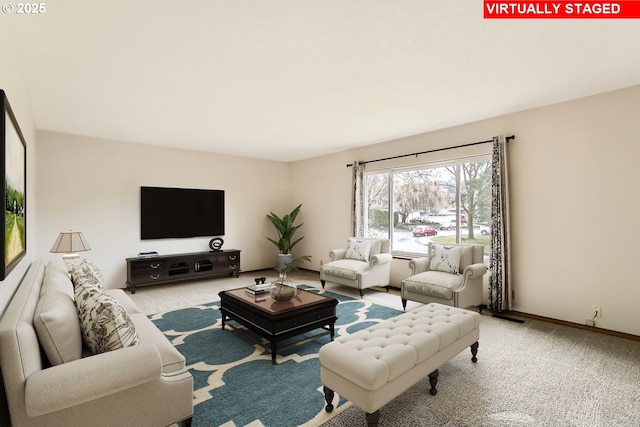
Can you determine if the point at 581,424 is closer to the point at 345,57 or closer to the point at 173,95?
the point at 345,57

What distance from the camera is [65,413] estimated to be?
143 centimetres

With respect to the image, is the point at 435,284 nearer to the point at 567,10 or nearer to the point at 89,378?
the point at 567,10

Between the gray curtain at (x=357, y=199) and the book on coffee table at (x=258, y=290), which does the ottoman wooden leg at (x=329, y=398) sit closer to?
the book on coffee table at (x=258, y=290)

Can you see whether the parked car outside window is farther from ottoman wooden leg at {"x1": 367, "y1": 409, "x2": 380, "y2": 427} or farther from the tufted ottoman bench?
ottoman wooden leg at {"x1": 367, "y1": 409, "x2": 380, "y2": 427}

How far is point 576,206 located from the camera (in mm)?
3617

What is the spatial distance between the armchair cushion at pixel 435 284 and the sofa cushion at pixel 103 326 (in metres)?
3.25

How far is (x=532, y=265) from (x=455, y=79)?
2.53 m

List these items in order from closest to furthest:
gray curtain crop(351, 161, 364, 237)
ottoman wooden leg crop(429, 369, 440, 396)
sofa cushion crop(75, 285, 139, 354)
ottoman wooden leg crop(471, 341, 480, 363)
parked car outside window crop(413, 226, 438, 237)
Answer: sofa cushion crop(75, 285, 139, 354) < ottoman wooden leg crop(429, 369, 440, 396) < ottoman wooden leg crop(471, 341, 480, 363) < parked car outside window crop(413, 226, 438, 237) < gray curtain crop(351, 161, 364, 237)

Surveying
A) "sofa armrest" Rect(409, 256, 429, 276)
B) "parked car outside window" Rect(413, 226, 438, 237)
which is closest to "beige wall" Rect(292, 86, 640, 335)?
"sofa armrest" Rect(409, 256, 429, 276)

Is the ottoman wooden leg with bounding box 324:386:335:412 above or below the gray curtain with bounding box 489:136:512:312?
below

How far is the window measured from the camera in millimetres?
4570

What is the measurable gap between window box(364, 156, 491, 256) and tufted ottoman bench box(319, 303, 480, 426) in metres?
2.41

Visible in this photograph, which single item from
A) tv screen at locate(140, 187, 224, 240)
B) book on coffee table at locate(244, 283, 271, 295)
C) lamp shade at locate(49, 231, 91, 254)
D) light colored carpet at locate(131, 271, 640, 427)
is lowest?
light colored carpet at locate(131, 271, 640, 427)

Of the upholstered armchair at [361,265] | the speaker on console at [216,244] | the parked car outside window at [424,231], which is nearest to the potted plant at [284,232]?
the speaker on console at [216,244]
